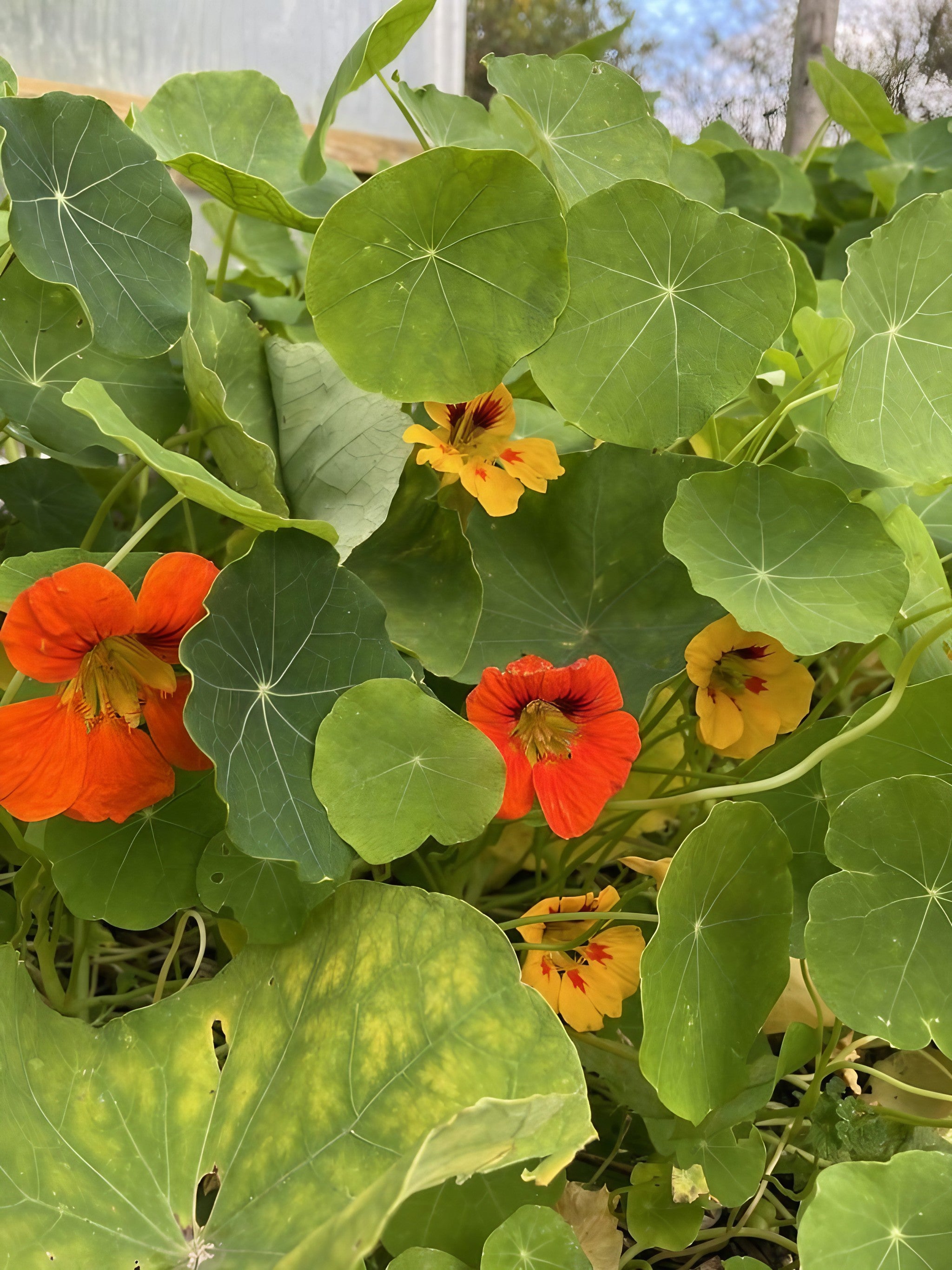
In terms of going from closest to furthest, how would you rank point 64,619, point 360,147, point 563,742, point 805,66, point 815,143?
point 64,619, point 563,742, point 815,143, point 805,66, point 360,147

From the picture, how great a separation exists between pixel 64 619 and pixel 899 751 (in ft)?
1.77

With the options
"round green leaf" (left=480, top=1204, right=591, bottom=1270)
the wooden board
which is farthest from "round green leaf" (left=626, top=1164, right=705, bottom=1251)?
the wooden board

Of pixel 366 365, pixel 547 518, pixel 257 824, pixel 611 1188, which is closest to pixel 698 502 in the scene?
pixel 547 518

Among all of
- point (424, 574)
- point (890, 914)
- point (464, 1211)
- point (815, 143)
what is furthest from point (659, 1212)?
point (815, 143)

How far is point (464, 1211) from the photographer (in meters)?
0.56

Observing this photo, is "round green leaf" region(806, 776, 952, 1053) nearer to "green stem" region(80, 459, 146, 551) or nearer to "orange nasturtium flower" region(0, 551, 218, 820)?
"orange nasturtium flower" region(0, 551, 218, 820)

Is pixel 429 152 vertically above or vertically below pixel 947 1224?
above

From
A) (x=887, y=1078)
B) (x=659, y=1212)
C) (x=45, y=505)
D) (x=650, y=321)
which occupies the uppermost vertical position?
(x=650, y=321)

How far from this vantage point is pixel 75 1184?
A: 49 centimetres

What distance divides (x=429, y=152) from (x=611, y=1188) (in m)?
0.70

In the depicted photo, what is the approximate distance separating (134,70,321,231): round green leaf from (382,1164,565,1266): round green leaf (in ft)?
2.25

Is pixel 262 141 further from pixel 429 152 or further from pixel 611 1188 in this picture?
pixel 611 1188

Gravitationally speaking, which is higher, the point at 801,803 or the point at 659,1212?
the point at 801,803

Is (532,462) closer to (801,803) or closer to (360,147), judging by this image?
(801,803)
